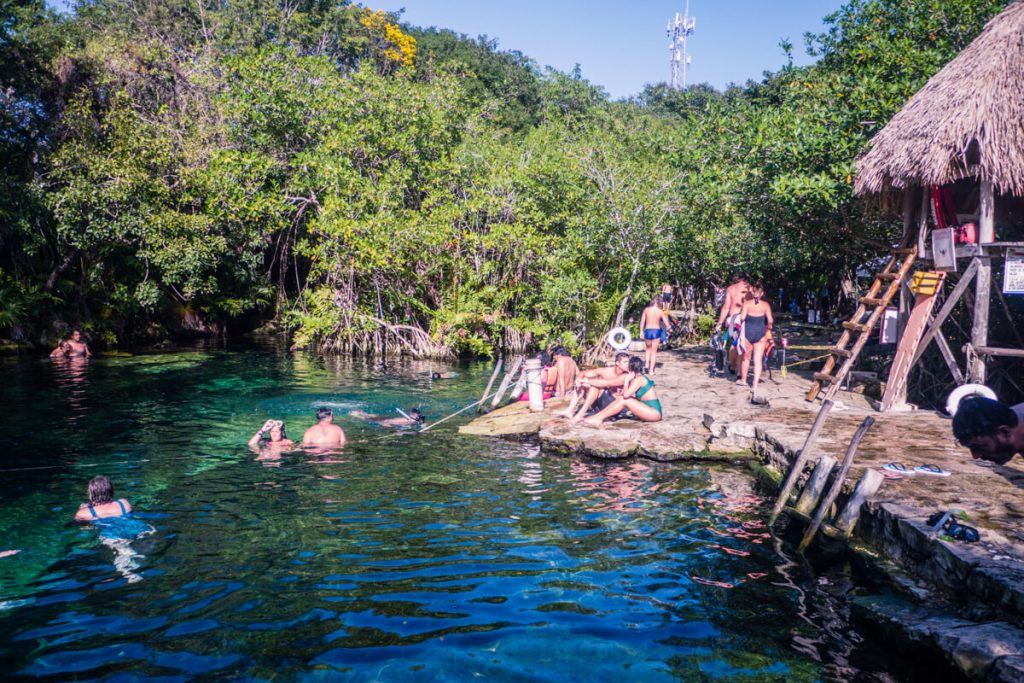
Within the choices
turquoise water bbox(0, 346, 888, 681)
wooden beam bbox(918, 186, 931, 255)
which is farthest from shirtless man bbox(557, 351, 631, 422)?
wooden beam bbox(918, 186, 931, 255)

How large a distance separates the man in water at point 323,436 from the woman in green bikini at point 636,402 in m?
4.08

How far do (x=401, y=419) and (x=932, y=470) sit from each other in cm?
875

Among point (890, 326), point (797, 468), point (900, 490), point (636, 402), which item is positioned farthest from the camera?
point (890, 326)

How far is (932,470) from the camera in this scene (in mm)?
7691

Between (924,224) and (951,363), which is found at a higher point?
(924,224)

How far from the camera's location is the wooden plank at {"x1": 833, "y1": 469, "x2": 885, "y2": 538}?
689 centimetres

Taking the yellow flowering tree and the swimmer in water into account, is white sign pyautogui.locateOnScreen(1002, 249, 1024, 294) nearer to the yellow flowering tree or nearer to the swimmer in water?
the swimmer in water

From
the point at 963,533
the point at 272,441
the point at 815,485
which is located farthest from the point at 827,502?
the point at 272,441

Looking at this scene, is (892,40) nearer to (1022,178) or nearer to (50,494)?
(1022,178)

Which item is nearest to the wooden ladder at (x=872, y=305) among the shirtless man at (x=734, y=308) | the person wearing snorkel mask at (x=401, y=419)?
the shirtless man at (x=734, y=308)

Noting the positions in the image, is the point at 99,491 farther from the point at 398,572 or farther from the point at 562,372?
the point at 562,372

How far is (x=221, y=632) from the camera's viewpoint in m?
5.33

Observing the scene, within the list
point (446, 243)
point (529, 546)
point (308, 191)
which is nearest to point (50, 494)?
point (529, 546)

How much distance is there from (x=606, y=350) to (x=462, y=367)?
4.27 metres
